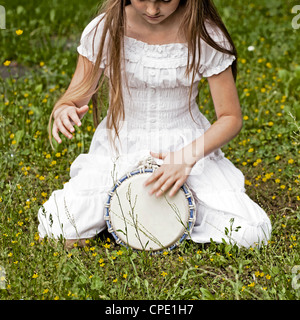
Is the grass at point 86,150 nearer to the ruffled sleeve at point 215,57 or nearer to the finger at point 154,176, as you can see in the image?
the finger at point 154,176

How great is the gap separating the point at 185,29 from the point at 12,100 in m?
1.66

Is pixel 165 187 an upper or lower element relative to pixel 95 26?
lower

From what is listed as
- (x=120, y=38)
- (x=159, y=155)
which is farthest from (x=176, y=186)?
(x=120, y=38)

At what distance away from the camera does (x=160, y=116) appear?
302 cm

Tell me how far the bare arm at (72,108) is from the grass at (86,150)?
453 mm

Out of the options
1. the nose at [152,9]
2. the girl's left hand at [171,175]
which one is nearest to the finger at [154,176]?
the girl's left hand at [171,175]

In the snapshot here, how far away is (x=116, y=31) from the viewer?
9.32ft

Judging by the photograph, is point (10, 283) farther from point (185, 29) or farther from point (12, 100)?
point (12, 100)

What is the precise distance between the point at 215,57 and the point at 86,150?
117 cm

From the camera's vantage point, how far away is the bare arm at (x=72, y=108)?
8.90 feet

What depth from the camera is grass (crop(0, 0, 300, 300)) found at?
103 inches

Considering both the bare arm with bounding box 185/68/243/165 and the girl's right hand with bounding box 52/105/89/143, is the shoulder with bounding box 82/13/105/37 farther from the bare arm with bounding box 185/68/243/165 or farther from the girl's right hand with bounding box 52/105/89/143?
the bare arm with bounding box 185/68/243/165

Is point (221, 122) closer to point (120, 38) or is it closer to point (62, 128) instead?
point (120, 38)

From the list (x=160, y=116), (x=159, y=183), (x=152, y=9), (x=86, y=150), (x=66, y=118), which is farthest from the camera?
(x=86, y=150)
